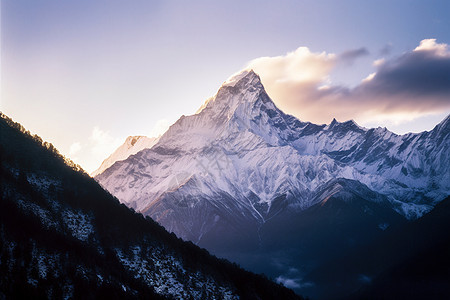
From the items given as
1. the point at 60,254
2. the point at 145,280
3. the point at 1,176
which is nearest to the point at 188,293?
the point at 145,280

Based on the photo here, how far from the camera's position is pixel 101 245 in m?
194

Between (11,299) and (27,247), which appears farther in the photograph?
(27,247)

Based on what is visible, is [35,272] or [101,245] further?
[101,245]

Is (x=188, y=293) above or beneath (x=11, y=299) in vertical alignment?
above

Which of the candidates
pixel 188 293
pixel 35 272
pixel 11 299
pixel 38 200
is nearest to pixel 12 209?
pixel 38 200

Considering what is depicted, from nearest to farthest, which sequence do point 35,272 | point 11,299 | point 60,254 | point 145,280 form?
point 11,299 → point 35,272 → point 60,254 → point 145,280

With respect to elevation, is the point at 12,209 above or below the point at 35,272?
above

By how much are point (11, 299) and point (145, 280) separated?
58730 millimetres

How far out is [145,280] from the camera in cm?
18775

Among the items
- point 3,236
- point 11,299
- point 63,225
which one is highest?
point 63,225

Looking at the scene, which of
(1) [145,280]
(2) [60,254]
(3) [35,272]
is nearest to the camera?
(3) [35,272]

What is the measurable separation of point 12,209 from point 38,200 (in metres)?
18.2

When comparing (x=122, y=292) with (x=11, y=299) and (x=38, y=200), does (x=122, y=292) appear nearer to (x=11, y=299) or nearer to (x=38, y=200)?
(x=11, y=299)

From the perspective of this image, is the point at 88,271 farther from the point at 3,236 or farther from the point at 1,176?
the point at 1,176
